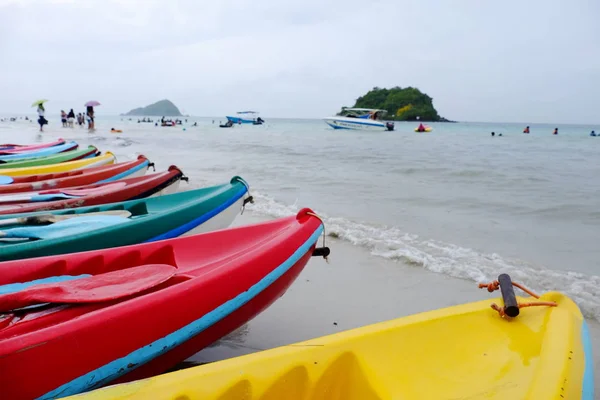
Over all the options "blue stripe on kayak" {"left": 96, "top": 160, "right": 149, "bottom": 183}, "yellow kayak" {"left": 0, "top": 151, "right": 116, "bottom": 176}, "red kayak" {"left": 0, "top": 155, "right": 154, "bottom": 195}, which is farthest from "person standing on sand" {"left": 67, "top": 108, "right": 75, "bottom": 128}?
"blue stripe on kayak" {"left": 96, "top": 160, "right": 149, "bottom": 183}

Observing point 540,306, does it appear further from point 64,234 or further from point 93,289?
point 64,234

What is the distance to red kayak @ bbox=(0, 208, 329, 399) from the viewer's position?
1588 mm

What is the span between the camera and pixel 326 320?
3.08m

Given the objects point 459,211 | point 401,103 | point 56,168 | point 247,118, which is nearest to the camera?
point 459,211

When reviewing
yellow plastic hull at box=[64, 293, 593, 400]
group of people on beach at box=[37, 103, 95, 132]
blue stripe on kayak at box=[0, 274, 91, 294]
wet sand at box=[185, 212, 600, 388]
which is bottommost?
wet sand at box=[185, 212, 600, 388]

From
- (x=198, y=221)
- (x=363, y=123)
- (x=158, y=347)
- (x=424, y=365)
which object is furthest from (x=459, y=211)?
(x=363, y=123)

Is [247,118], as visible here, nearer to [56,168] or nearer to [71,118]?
[71,118]

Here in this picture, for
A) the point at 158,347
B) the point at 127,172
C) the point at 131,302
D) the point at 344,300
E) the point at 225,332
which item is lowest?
the point at 344,300

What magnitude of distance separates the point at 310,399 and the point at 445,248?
3.59m

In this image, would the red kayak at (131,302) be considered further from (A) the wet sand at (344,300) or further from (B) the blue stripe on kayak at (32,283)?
(A) the wet sand at (344,300)

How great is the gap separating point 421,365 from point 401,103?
8438cm

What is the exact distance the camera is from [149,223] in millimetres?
3195

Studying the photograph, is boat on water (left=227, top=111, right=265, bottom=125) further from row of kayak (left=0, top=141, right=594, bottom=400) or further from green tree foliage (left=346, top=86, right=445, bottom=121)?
row of kayak (left=0, top=141, right=594, bottom=400)

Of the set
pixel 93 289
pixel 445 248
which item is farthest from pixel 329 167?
pixel 93 289
